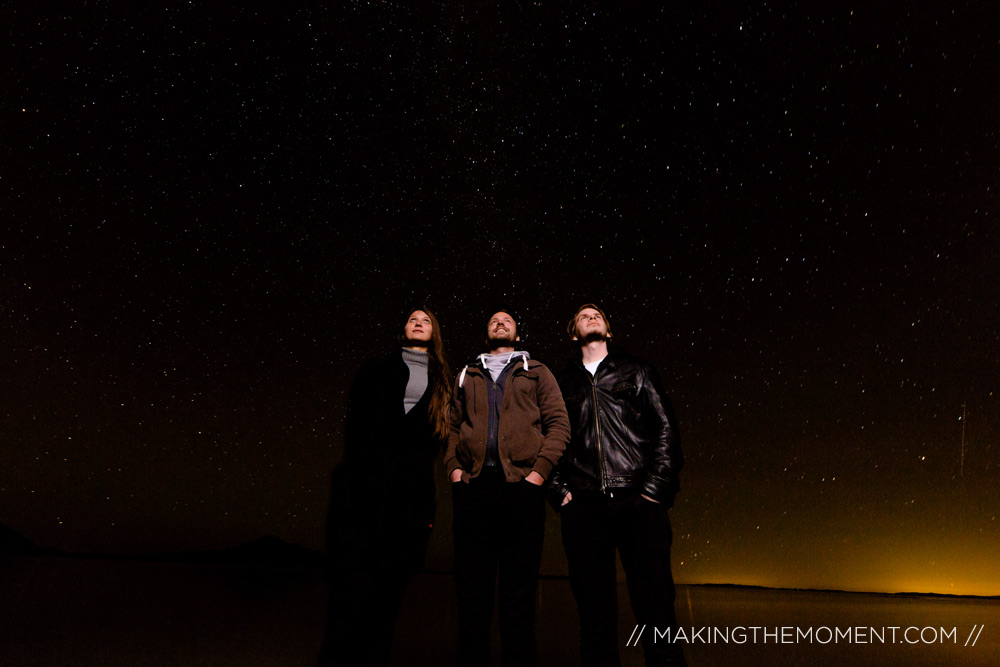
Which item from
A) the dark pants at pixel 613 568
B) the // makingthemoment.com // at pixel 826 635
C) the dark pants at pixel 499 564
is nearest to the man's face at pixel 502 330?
the dark pants at pixel 499 564

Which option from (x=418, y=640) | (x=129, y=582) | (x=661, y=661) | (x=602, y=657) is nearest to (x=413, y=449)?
(x=602, y=657)

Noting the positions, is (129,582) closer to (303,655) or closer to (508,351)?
(303,655)

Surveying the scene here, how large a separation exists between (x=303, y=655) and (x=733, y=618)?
16.8ft

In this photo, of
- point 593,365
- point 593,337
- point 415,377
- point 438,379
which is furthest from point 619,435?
point 415,377

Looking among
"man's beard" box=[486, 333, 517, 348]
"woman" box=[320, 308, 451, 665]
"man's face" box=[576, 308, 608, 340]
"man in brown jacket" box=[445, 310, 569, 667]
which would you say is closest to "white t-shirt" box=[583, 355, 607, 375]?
"man's face" box=[576, 308, 608, 340]

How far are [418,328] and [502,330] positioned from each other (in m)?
0.50

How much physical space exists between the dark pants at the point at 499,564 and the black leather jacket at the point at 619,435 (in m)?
0.22

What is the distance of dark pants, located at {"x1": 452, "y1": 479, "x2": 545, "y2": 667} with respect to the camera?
252cm

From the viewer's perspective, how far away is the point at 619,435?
278cm

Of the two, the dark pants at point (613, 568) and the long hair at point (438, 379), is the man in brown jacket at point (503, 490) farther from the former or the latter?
the dark pants at point (613, 568)

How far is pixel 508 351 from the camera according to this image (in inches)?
124

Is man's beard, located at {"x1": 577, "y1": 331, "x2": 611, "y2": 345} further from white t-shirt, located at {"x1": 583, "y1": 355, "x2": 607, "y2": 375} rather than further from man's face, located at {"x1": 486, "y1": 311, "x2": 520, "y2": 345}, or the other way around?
man's face, located at {"x1": 486, "y1": 311, "x2": 520, "y2": 345}

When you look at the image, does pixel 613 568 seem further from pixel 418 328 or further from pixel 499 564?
pixel 418 328

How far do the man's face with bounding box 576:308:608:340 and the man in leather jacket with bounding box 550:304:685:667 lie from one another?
0.53 ft
